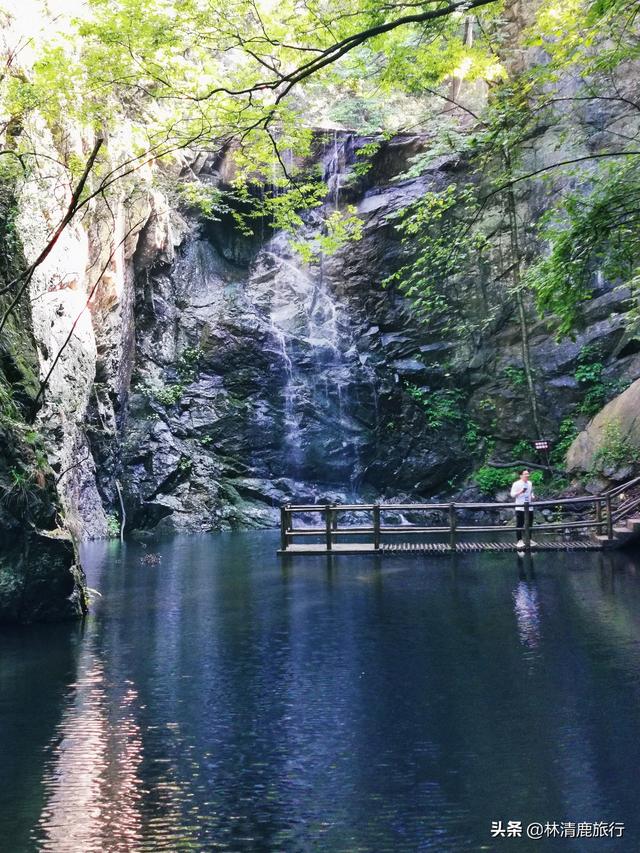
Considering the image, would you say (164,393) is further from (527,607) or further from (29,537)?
(527,607)

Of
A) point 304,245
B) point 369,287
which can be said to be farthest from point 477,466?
point 304,245

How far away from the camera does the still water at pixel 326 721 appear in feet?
12.3

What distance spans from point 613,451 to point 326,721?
12746mm

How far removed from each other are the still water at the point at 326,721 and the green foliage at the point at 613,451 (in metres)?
6.54

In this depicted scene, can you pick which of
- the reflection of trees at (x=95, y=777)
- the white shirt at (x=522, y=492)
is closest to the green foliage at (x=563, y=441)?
the white shirt at (x=522, y=492)

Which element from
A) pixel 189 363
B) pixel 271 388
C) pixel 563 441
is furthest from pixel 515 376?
pixel 189 363

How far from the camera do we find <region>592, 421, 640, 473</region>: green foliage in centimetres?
1561

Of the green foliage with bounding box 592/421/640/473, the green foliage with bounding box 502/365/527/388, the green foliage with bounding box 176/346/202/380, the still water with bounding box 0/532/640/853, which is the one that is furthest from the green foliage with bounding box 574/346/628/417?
the green foliage with bounding box 176/346/202/380

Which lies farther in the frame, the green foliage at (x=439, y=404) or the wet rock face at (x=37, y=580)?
the green foliage at (x=439, y=404)

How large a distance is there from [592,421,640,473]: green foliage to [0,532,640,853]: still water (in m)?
6.54

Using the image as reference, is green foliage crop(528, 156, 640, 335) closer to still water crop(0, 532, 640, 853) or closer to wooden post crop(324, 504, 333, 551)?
still water crop(0, 532, 640, 853)

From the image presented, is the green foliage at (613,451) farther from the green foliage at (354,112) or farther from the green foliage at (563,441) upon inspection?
the green foliage at (354,112)

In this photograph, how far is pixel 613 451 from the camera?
52.4 ft

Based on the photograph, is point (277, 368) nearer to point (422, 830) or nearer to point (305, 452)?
point (305, 452)
